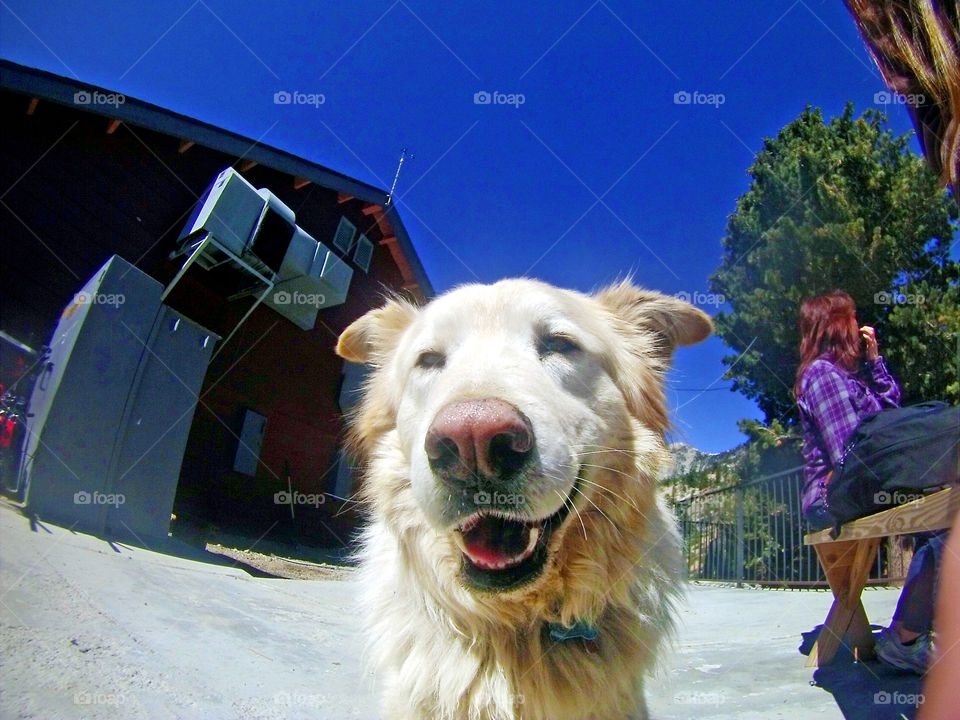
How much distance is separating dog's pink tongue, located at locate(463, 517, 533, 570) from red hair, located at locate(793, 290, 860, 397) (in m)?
1.84

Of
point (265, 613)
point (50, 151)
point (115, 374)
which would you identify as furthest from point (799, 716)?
point (50, 151)

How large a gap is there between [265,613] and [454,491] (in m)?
2.26

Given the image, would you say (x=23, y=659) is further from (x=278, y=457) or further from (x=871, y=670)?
(x=278, y=457)

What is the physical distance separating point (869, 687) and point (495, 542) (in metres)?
1.96

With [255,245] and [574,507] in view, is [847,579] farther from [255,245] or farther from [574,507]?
[255,245]

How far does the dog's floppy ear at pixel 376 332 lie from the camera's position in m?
2.64

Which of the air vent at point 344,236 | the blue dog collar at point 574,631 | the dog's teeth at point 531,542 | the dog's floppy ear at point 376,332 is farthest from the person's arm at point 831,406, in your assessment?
the air vent at point 344,236

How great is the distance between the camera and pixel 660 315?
2.46 m

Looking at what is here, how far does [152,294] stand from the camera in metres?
3.34
